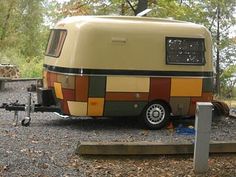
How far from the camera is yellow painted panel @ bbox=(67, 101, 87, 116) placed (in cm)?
1026

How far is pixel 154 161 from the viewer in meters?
7.48

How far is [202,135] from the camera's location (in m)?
6.91

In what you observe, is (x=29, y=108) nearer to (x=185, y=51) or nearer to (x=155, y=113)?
(x=155, y=113)

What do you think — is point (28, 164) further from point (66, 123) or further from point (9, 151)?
point (66, 123)

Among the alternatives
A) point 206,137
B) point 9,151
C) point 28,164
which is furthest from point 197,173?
point 9,151

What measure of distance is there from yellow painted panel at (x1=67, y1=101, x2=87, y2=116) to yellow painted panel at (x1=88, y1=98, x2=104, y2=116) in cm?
10

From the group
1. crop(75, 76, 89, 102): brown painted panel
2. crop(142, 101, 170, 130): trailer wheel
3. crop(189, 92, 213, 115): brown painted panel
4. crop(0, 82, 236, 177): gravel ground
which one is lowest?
crop(0, 82, 236, 177): gravel ground

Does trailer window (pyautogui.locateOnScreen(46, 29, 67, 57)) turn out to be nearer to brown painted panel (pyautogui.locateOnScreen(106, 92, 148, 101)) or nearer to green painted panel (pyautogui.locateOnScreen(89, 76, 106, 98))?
green painted panel (pyautogui.locateOnScreen(89, 76, 106, 98))

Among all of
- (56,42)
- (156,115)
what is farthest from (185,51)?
(56,42)

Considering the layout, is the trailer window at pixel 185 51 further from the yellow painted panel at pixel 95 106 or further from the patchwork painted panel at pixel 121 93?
the yellow painted panel at pixel 95 106

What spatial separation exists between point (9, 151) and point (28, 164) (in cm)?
86

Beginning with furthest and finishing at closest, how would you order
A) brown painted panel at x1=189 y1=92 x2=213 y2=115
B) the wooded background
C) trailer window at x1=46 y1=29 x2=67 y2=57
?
the wooded background
brown painted panel at x1=189 y1=92 x2=213 y2=115
trailer window at x1=46 y1=29 x2=67 y2=57

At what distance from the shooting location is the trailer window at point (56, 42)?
35.1 ft

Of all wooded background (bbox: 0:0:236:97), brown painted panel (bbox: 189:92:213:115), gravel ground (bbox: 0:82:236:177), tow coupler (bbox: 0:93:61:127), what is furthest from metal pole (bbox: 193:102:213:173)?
wooded background (bbox: 0:0:236:97)
